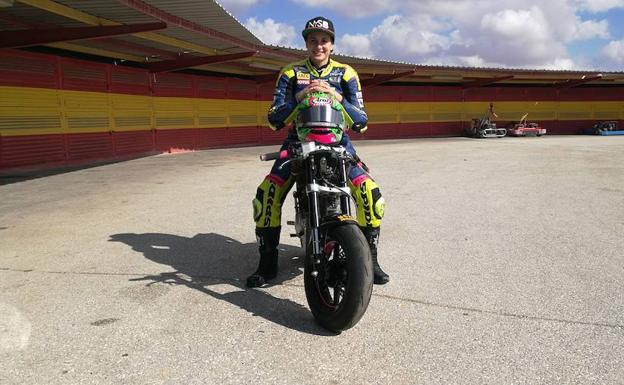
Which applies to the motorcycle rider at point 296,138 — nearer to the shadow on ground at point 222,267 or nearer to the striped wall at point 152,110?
the shadow on ground at point 222,267

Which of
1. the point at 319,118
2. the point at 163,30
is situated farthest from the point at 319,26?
the point at 163,30

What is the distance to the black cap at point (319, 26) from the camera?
145 inches

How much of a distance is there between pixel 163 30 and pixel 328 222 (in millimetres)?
10803

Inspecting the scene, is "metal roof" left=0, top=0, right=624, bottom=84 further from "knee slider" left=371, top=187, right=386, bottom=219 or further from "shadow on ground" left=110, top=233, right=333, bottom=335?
"knee slider" left=371, top=187, right=386, bottom=219

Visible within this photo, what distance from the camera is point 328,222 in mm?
3211

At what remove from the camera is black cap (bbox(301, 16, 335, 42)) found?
368cm

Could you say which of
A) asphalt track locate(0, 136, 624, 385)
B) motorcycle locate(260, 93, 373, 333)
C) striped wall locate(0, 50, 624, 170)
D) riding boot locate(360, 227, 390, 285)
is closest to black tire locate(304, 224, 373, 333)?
motorcycle locate(260, 93, 373, 333)

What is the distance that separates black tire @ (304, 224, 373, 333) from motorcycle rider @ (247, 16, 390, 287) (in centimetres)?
71

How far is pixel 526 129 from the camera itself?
91.0 ft

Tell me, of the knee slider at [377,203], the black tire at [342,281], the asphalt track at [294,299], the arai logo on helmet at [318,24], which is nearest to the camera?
the asphalt track at [294,299]

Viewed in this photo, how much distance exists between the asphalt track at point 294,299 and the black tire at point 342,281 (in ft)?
0.42

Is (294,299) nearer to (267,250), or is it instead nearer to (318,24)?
(267,250)

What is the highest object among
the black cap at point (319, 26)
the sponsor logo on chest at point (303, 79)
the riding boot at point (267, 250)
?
the black cap at point (319, 26)

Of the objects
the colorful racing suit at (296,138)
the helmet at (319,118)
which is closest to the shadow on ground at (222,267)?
the colorful racing suit at (296,138)
